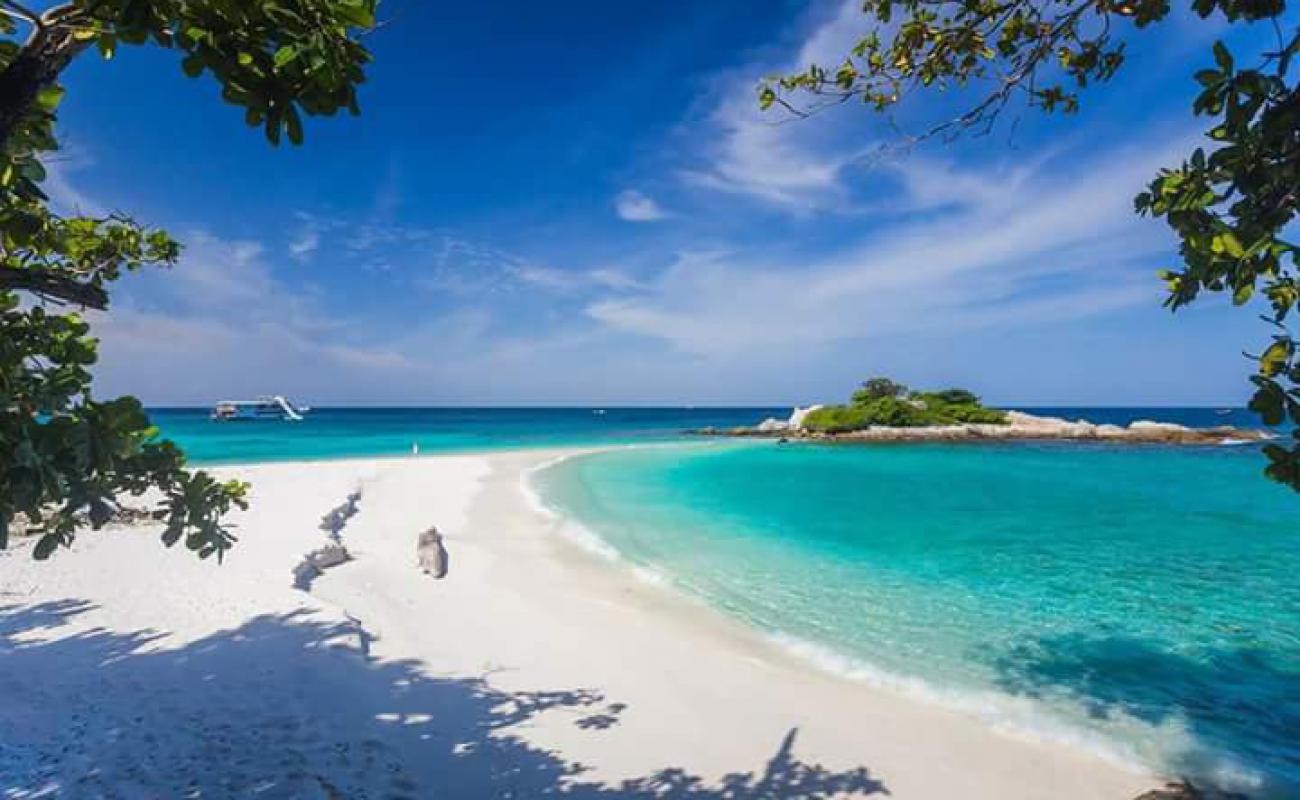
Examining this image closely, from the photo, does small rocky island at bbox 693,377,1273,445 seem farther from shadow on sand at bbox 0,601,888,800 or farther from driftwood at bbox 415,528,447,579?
shadow on sand at bbox 0,601,888,800

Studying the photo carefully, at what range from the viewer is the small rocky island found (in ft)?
168

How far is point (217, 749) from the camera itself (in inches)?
193

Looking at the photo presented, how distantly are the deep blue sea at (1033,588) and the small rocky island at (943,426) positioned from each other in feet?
93.2

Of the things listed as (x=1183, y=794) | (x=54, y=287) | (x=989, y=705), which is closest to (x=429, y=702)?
(x=54, y=287)

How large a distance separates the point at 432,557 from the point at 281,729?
228 inches

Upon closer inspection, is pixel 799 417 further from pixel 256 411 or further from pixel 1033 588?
pixel 256 411

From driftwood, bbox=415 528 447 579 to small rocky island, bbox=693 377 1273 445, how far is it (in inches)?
1878

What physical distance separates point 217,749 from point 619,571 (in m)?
7.48

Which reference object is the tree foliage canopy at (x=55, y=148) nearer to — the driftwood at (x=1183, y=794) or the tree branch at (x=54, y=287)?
the tree branch at (x=54, y=287)

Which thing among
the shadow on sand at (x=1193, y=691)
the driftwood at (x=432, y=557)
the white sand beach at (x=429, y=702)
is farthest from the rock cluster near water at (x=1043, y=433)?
the white sand beach at (x=429, y=702)

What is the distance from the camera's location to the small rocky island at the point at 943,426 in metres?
51.3

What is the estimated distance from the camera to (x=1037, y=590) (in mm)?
10867

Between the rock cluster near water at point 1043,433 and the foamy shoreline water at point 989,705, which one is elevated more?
the rock cluster near water at point 1043,433

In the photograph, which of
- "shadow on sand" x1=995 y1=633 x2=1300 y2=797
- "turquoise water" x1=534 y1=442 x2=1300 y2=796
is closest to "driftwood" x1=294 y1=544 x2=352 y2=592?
"turquoise water" x1=534 y1=442 x2=1300 y2=796
